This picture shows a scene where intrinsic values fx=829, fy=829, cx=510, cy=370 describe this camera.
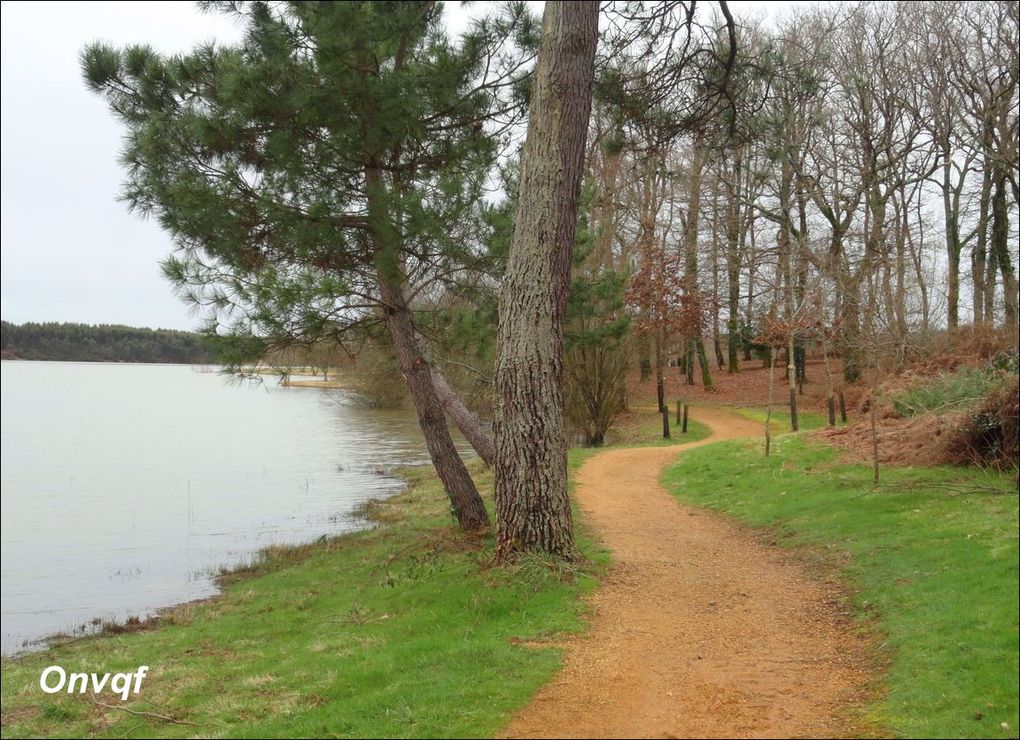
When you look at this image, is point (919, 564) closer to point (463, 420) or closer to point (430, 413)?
point (430, 413)

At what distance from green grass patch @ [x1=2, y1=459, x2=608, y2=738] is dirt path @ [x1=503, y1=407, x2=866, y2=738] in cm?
28

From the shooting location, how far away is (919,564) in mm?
6961

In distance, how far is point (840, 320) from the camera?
67.6 feet

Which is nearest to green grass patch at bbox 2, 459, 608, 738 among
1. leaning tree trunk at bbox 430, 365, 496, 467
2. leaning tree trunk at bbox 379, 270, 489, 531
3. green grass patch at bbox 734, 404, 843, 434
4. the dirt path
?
the dirt path

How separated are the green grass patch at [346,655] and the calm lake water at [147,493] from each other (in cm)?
162

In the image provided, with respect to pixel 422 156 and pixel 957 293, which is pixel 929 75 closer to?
pixel 957 293

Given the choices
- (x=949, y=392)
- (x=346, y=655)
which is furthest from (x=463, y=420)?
(x=949, y=392)

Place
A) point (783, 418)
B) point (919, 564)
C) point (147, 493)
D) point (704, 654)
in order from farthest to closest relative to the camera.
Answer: point (783, 418) < point (147, 493) < point (919, 564) < point (704, 654)

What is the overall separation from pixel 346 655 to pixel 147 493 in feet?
37.0

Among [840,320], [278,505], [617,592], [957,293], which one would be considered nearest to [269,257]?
[617,592]

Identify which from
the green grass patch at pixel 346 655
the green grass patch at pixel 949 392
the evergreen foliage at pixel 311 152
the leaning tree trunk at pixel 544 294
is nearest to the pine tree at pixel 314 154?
the evergreen foliage at pixel 311 152

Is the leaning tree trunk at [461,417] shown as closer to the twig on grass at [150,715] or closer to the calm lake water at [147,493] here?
the calm lake water at [147,493]

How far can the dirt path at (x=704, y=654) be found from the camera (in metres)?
4.62

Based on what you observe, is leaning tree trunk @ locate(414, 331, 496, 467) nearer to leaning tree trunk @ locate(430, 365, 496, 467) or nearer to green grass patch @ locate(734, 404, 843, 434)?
leaning tree trunk @ locate(430, 365, 496, 467)
